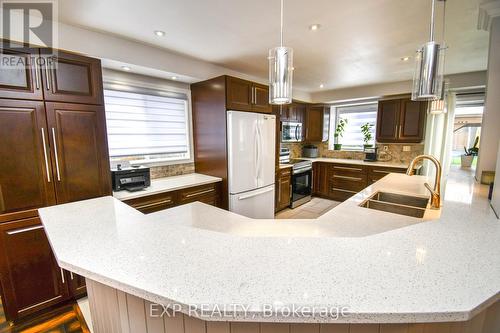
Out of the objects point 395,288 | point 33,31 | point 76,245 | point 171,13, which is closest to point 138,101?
point 33,31

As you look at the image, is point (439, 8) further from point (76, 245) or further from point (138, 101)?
point (138, 101)

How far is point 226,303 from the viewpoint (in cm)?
55

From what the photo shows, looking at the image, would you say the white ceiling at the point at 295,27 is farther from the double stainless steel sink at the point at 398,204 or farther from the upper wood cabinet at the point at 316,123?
the upper wood cabinet at the point at 316,123

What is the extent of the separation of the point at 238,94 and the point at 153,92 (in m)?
1.13

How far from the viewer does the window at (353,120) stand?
4730 millimetres

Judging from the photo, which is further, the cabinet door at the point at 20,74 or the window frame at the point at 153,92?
the window frame at the point at 153,92

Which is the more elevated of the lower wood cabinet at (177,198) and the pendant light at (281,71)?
the pendant light at (281,71)

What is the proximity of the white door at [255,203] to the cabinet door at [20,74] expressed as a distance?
2091mm

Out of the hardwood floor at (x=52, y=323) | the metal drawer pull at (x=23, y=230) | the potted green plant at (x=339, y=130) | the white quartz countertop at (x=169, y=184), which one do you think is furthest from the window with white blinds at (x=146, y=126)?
the potted green plant at (x=339, y=130)

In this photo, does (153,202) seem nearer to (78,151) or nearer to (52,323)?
(78,151)

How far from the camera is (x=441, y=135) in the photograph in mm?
3725

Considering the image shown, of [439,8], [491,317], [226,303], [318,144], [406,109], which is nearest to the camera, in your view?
[226,303]

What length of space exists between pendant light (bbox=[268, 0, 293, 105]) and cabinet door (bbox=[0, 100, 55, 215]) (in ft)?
6.07

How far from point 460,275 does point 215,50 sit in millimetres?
2727
